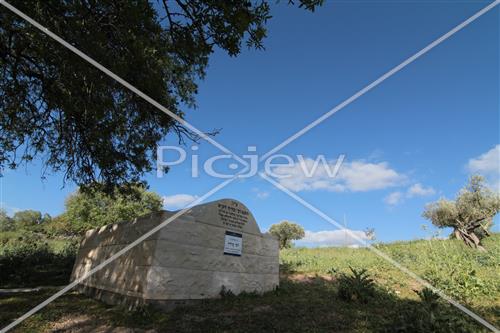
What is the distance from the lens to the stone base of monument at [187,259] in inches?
360

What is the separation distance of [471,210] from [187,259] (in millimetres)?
32345

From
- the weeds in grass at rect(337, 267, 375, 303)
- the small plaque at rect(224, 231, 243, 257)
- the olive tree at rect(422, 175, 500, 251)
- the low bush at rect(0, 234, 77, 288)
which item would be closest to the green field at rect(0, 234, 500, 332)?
the weeds in grass at rect(337, 267, 375, 303)

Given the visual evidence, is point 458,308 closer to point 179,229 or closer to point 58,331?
point 179,229

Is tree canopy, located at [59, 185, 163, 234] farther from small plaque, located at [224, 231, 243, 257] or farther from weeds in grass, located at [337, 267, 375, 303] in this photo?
weeds in grass, located at [337, 267, 375, 303]

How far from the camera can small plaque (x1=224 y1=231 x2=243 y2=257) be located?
11031mm

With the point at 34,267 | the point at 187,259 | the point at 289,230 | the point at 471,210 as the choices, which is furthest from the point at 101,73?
the point at 289,230

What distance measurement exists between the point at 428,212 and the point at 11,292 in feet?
129

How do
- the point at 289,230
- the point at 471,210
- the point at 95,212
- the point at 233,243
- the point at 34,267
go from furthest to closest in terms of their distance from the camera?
the point at 289,230 < the point at 95,212 < the point at 471,210 < the point at 34,267 < the point at 233,243

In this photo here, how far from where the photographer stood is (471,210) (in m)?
30.8

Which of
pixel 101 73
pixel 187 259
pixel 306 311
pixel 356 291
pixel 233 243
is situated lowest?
pixel 306 311

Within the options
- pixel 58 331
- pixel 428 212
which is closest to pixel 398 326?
pixel 58 331

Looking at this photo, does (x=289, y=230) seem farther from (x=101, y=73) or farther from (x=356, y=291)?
(x=101, y=73)

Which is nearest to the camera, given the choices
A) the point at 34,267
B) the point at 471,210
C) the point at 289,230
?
the point at 34,267

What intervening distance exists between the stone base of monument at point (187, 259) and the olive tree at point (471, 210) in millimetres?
24053
